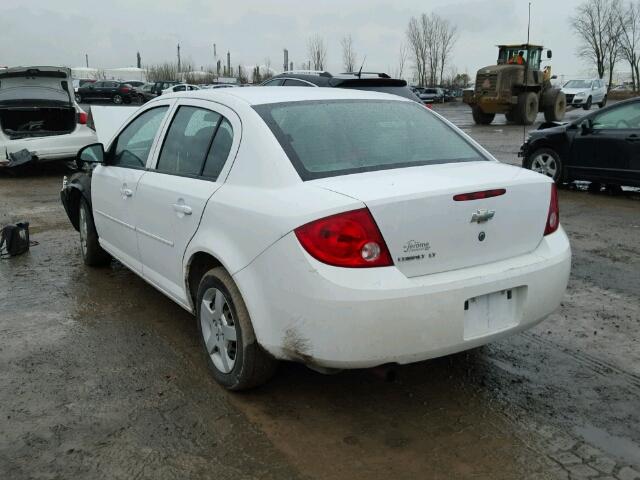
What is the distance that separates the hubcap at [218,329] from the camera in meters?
3.28

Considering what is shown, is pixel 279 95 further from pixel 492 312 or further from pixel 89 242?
pixel 89 242

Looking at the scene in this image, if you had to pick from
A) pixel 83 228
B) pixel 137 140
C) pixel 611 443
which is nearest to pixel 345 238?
pixel 611 443

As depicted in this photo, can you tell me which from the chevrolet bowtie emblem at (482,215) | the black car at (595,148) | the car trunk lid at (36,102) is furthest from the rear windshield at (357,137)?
the car trunk lid at (36,102)

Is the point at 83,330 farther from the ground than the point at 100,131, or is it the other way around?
the point at 100,131

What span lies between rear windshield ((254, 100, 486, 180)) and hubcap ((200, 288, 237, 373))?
2.75 ft

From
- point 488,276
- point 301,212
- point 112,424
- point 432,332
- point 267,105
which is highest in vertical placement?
point 267,105

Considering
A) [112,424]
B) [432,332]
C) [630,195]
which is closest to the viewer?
[432,332]

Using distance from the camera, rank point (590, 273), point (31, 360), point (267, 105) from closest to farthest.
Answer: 1. point (267, 105)
2. point (31, 360)
3. point (590, 273)

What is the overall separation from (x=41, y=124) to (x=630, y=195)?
33.2ft

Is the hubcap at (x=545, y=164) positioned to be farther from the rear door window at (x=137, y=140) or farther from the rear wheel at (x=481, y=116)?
the rear wheel at (x=481, y=116)

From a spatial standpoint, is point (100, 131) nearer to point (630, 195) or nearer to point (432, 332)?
point (630, 195)

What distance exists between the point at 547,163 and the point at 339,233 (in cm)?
791

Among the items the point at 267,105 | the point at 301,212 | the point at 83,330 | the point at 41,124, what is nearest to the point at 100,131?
the point at 41,124

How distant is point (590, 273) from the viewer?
216 inches
